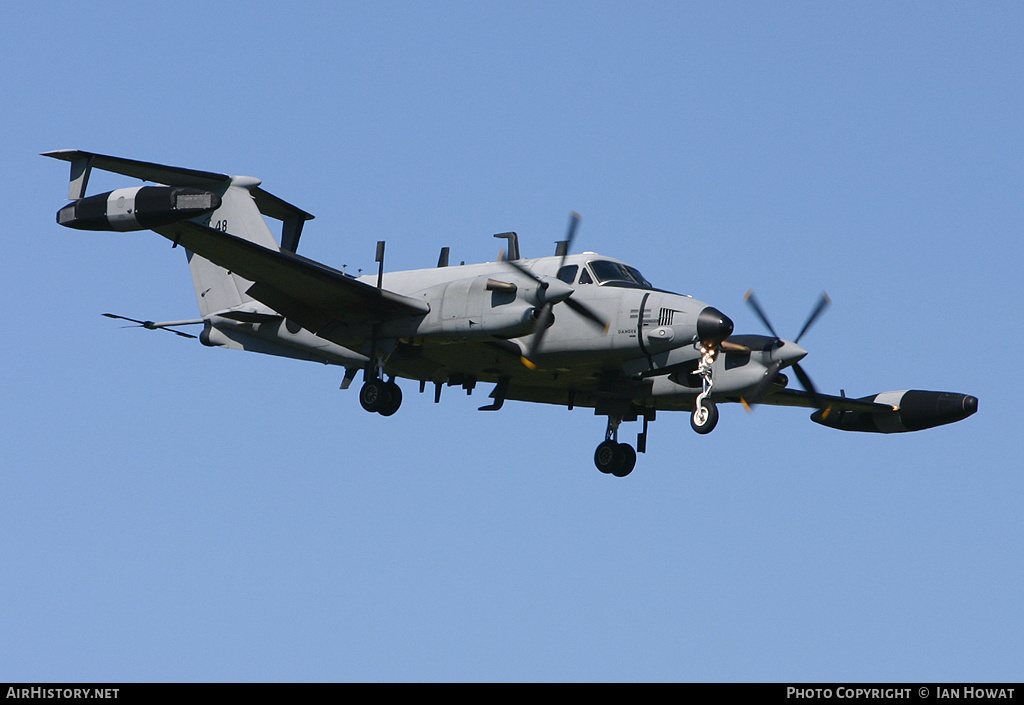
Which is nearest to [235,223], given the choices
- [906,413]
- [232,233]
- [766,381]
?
[232,233]

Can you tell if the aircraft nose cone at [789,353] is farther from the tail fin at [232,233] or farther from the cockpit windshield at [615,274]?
the tail fin at [232,233]

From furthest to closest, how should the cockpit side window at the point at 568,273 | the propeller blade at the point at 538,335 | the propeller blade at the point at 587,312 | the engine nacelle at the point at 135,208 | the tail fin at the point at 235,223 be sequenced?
the tail fin at the point at 235,223
the cockpit side window at the point at 568,273
the propeller blade at the point at 587,312
the propeller blade at the point at 538,335
the engine nacelle at the point at 135,208

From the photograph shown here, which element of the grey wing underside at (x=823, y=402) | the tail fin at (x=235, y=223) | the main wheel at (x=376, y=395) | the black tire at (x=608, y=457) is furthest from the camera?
the grey wing underside at (x=823, y=402)

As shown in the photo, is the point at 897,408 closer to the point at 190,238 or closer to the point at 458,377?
the point at 458,377

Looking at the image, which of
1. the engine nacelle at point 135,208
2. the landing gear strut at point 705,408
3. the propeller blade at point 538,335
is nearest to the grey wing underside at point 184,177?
the engine nacelle at point 135,208

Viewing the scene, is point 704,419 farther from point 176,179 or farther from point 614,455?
point 176,179

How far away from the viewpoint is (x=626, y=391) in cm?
2716

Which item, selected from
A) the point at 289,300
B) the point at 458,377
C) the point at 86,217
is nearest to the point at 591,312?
the point at 458,377

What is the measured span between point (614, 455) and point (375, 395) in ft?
18.8

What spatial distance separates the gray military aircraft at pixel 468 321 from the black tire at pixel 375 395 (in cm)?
3

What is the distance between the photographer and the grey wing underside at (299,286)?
76.1ft

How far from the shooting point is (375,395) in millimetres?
25562

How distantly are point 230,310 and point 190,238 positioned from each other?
4687mm
